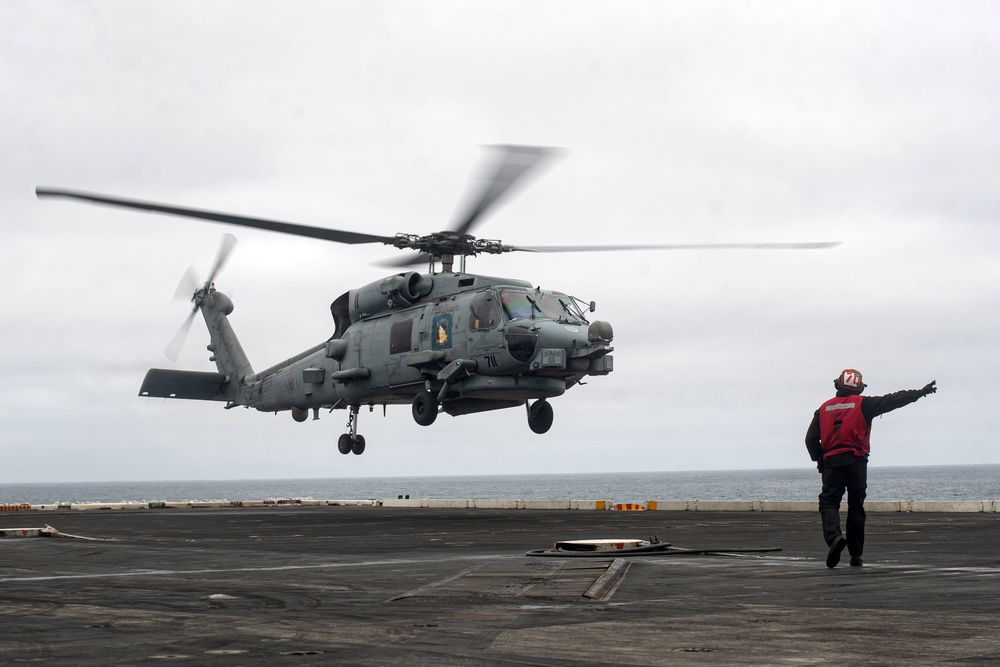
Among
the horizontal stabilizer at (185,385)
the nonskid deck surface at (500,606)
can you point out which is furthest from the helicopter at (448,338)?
the nonskid deck surface at (500,606)

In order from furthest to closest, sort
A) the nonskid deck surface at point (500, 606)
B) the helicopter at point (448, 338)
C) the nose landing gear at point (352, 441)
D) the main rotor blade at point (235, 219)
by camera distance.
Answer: the nose landing gear at point (352, 441)
the helicopter at point (448, 338)
the main rotor blade at point (235, 219)
the nonskid deck surface at point (500, 606)

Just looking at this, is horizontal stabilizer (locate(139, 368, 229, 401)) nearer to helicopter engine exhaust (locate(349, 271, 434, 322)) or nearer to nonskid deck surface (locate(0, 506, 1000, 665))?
helicopter engine exhaust (locate(349, 271, 434, 322))

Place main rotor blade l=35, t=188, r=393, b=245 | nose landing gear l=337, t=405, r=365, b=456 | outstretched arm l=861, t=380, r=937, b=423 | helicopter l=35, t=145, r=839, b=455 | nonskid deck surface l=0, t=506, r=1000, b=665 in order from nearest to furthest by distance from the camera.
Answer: nonskid deck surface l=0, t=506, r=1000, b=665 → outstretched arm l=861, t=380, r=937, b=423 → main rotor blade l=35, t=188, r=393, b=245 → helicopter l=35, t=145, r=839, b=455 → nose landing gear l=337, t=405, r=365, b=456

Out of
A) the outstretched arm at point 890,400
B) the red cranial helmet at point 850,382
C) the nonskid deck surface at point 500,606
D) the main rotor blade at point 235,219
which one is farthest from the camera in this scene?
the main rotor blade at point 235,219

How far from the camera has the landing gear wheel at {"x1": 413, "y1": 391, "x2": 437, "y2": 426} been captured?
31.4 metres

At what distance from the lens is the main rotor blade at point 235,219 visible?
22.7 meters

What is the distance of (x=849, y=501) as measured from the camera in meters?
11.5

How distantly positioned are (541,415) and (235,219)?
10718 millimetres

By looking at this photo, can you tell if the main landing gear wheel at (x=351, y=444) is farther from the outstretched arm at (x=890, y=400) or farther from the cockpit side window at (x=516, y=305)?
the outstretched arm at (x=890, y=400)

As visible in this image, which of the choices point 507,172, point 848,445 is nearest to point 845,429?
point 848,445

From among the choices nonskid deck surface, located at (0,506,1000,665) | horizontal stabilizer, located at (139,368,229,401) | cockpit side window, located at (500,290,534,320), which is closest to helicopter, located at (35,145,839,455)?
cockpit side window, located at (500,290,534,320)

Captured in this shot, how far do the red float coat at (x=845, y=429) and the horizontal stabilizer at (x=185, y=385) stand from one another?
30.7 m

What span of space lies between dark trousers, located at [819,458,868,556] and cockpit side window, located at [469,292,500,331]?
1769 cm

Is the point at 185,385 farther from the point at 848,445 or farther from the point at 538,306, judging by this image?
the point at 848,445
